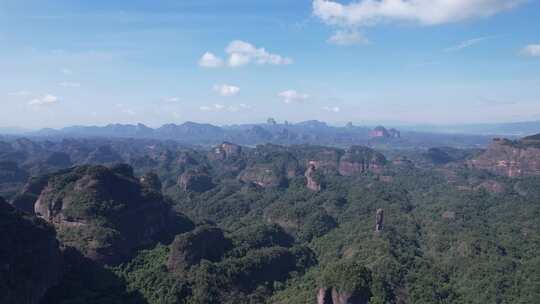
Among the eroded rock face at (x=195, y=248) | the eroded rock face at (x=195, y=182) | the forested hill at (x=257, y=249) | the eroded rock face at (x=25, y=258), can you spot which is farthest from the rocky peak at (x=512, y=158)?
the eroded rock face at (x=25, y=258)

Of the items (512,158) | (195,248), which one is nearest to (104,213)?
(195,248)

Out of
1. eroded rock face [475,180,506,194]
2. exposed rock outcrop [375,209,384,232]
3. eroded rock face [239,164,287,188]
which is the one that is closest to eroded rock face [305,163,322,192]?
eroded rock face [239,164,287,188]

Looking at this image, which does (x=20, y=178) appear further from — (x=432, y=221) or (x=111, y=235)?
(x=432, y=221)

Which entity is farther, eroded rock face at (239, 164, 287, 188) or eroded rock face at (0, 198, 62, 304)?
eroded rock face at (239, 164, 287, 188)

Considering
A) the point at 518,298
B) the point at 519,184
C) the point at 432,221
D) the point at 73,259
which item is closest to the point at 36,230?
the point at 73,259

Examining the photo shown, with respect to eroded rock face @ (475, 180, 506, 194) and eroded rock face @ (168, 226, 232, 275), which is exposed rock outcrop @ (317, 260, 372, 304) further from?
eroded rock face @ (475, 180, 506, 194)

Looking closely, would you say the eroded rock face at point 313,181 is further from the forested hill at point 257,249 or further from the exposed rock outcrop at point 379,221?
the exposed rock outcrop at point 379,221

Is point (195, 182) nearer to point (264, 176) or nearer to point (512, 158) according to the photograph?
point (264, 176)
